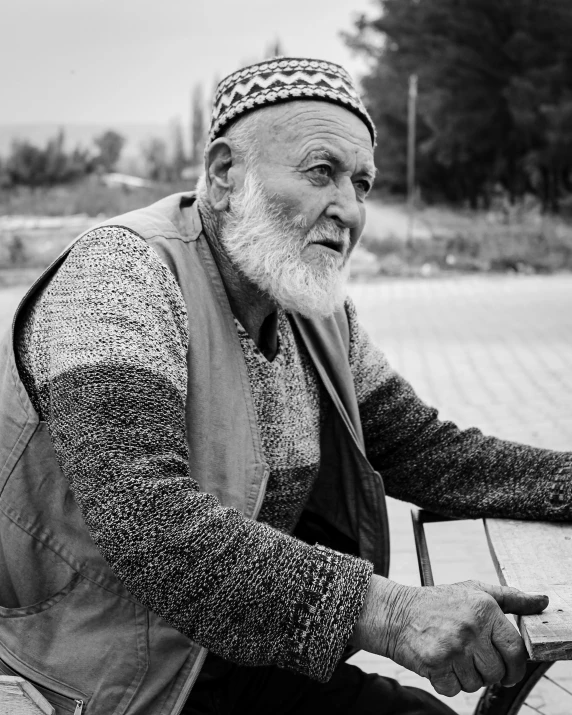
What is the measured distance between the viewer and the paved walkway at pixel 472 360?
386 centimetres

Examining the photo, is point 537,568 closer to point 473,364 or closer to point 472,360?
point 473,364

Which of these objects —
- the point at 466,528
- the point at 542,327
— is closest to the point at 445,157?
the point at 542,327

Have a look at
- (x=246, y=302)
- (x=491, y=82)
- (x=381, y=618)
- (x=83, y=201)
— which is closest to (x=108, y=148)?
(x=83, y=201)

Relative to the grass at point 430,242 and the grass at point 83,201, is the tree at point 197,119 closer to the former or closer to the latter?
the grass at point 83,201

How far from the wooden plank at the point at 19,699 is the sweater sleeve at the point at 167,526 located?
261 mm

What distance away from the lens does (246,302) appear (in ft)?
6.28

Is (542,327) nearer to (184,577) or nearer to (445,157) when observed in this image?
(184,577)

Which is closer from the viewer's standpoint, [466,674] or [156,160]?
[466,674]

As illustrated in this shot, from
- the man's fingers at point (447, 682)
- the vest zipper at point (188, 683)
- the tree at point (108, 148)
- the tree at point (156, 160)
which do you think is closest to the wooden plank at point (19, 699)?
the vest zipper at point (188, 683)

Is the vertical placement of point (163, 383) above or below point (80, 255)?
below

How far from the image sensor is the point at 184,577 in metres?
1.36

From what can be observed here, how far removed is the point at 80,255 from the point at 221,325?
31 cm

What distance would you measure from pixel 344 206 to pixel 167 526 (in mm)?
804

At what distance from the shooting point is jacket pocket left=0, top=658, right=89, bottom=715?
5.02 ft
